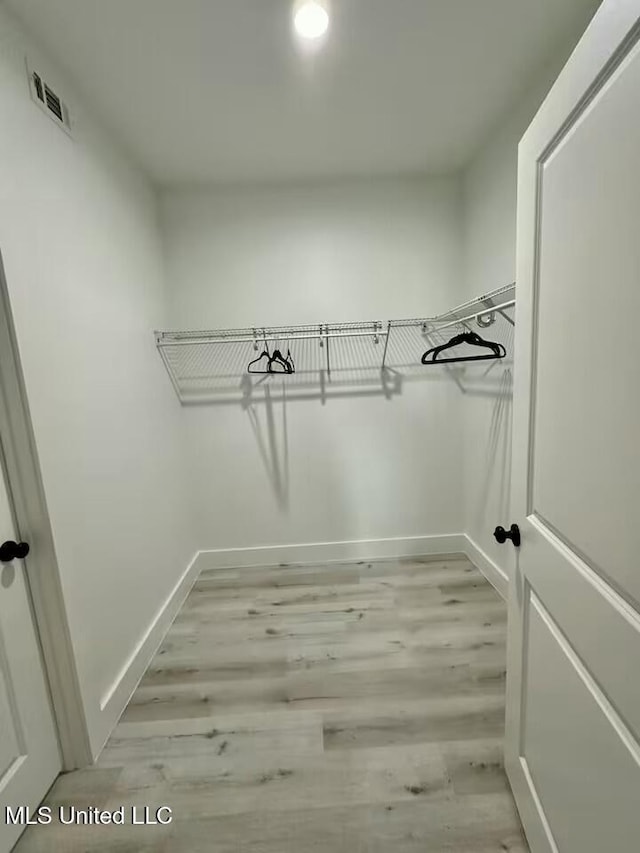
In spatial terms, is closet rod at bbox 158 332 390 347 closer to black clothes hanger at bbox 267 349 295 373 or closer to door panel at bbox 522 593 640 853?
black clothes hanger at bbox 267 349 295 373

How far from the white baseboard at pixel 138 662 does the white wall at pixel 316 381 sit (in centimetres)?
47

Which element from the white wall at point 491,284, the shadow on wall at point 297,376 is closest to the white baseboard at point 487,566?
the white wall at point 491,284

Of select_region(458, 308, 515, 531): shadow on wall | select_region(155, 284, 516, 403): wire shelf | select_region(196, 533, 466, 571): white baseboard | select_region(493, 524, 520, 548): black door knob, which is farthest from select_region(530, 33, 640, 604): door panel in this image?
select_region(196, 533, 466, 571): white baseboard

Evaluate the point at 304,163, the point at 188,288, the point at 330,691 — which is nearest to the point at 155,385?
the point at 188,288

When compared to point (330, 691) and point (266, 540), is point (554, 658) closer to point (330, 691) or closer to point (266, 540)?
point (330, 691)

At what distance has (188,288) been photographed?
2451 millimetres

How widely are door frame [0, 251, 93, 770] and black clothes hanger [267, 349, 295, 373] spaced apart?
1389 millimetres

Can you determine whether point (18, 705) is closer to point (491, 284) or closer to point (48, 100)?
point (48, 100)

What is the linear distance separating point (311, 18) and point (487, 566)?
2.77 m

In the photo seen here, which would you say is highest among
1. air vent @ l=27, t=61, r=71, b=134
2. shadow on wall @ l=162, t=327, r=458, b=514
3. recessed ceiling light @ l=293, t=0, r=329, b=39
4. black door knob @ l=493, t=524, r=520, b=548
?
recessed ceiling light @ l=293, t=0, r=329, b=39

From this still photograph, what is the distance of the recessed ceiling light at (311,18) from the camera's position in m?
1.21

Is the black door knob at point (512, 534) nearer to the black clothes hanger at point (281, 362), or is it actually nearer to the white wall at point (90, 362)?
the white wall at point (90, 362)

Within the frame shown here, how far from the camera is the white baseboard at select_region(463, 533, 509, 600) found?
86.5 inches

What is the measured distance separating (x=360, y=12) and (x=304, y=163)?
3.09 ft
